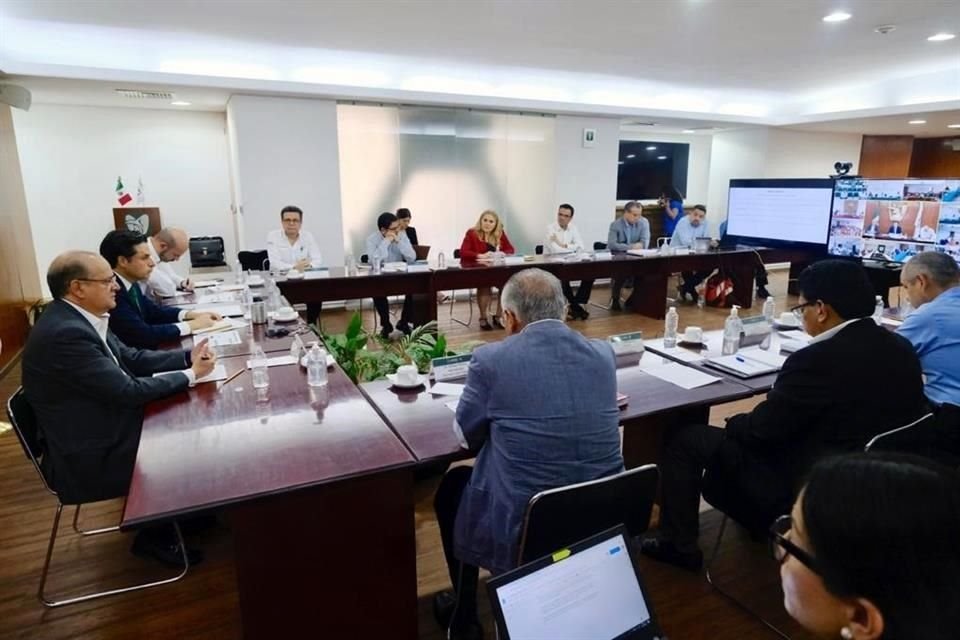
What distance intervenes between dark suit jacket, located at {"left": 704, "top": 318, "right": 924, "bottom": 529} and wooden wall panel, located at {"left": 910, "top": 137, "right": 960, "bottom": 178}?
10.9 meters

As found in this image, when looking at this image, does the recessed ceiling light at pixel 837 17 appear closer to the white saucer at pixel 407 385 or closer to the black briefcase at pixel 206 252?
the white saucer at pixel 407 385

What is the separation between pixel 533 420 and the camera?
4.59 feet

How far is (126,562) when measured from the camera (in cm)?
217

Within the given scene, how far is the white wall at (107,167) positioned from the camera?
250 inches

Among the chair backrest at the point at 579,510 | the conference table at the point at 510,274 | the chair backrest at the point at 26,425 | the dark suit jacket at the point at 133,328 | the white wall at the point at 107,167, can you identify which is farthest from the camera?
the white wall at the point at 107,167

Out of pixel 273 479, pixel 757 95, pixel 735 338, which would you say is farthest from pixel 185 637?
pixel 757 95

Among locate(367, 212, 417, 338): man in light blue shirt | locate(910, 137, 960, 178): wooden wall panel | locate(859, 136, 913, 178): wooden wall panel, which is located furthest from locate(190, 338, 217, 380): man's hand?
locate(910, 137, 960, 178): wooden wall panel

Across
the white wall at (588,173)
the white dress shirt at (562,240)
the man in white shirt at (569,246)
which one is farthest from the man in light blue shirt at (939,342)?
the white wall at (588,173)

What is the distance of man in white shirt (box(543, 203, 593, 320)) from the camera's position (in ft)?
20.0

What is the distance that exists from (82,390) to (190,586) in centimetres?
80

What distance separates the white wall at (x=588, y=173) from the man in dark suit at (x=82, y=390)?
242 inches

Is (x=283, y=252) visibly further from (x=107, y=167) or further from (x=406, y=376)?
(x=406, y=376)

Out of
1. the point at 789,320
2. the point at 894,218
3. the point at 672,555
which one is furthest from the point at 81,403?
the point at 894,218

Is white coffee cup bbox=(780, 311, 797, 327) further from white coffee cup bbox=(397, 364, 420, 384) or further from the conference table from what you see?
the conference table
